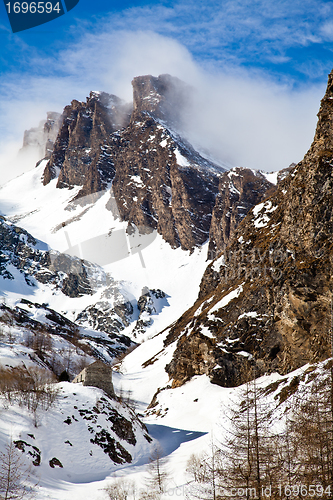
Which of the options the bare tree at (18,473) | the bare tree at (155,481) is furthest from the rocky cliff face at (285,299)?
the bare tree at (18,473)

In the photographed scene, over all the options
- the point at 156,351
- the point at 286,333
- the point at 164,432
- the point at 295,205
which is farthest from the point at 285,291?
the point at 156,351

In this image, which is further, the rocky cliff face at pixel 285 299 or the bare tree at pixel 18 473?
the rocky cliff face at pixel 285 299

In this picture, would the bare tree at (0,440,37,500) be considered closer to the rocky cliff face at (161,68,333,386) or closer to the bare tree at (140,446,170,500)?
the bare tree at (140,446,170,500)

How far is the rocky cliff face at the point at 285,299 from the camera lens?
5362cm

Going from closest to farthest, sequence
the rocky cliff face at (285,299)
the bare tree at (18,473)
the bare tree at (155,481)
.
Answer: the bare tree at (18,473) → the bare tree at (155,481) → the rocky cliff face at (285,299)

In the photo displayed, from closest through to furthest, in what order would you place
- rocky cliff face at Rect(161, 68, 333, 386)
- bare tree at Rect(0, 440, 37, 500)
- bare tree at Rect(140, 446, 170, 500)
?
bare tree at Rect(0, 440, 37, 500)
bare tree at Rect(140, 446, 170, 500)
rocky cliff face at Rect(161, 68, 333, 386)

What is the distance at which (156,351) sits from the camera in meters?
128

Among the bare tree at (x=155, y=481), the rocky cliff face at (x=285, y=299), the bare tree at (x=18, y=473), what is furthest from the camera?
the rocky cliff face at (x=285, y=299)

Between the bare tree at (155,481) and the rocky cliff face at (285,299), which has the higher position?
the rocky cliff face at (285,299)

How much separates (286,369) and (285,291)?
10970mm

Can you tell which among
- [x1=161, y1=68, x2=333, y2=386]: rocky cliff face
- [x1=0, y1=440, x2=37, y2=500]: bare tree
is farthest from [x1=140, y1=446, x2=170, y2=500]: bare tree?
[x1=161, y1=68, x2=333, y2=386]: rocky cliff face

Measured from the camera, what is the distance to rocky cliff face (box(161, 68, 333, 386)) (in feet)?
176

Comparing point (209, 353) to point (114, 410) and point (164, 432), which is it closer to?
point (164, 432)

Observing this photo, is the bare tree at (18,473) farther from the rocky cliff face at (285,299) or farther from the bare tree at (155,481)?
the rocky cliff face at (285,299)
